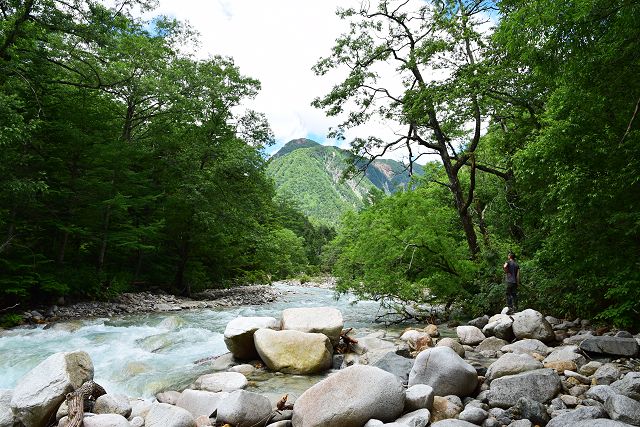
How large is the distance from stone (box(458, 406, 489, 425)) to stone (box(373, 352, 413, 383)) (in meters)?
1.77

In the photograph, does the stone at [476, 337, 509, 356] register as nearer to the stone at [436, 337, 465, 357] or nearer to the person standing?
the stone at [436, 337, 465, 357]

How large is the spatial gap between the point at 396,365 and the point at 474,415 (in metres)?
2.40

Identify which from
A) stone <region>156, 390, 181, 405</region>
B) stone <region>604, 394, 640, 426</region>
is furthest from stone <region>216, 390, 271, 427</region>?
stone <region>604, 394, 640, 426</region>

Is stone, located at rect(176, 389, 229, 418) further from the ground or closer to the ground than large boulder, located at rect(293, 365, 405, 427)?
closer to the ground

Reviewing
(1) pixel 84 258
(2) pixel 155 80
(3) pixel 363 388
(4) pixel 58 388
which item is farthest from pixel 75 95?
(3) pixel 363 388

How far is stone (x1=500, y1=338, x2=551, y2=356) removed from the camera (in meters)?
7.96

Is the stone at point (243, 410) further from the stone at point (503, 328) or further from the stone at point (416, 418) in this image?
the stone at point (503, 328)

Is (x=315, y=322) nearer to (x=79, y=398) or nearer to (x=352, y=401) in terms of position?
(x=352, y=401)

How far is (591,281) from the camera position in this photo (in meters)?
9.06

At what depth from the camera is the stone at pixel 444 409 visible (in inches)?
203

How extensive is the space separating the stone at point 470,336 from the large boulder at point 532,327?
29.8 inches

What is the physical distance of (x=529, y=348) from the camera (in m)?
8.16

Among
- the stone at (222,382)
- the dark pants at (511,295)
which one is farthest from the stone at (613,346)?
the stone at (222,382)

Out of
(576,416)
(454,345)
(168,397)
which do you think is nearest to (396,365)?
(454,345)
